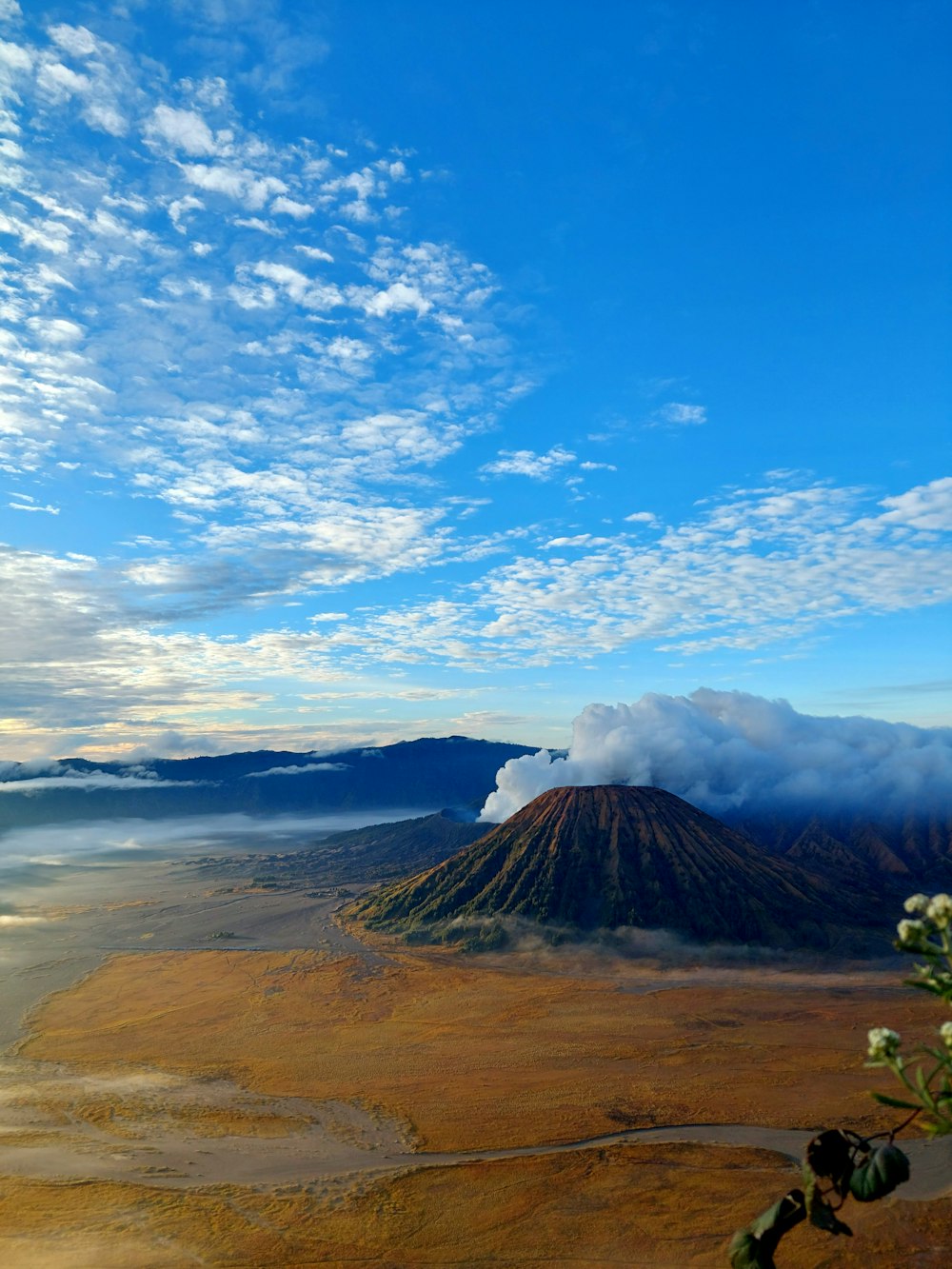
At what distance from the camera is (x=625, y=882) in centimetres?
13338

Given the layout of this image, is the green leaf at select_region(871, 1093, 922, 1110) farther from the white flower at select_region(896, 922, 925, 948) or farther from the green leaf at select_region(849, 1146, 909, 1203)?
the white flower at select_region(896, 922, 925, 948)

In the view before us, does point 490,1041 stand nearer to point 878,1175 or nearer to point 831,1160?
point 831,1160

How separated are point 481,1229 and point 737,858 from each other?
113 meters

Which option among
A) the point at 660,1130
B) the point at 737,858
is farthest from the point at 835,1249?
the point at 737,858

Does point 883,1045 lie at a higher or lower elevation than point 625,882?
higher

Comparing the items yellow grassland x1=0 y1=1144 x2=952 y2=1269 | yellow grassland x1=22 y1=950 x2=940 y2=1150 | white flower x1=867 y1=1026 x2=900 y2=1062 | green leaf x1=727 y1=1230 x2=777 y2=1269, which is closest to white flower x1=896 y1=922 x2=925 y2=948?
white flower x1=867 y1=1026 x2=900 y2=1062

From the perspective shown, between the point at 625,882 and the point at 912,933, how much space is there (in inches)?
5320

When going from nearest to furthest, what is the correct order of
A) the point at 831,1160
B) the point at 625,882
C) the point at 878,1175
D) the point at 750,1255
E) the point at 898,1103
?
the point at 898,1103 → the point at 878,1175 → the point at 750,1255 → the point at 831,1160 → the point at 625,882

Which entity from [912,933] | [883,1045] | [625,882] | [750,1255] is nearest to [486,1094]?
[883,1045]

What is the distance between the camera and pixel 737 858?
143m

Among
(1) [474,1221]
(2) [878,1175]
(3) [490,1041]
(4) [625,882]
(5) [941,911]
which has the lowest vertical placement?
(3) [490,1041]

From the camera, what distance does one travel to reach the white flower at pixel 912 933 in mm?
6312

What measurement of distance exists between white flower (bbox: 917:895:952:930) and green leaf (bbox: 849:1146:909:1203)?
2.05 meters

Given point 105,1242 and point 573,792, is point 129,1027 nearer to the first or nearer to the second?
point 105,1242
